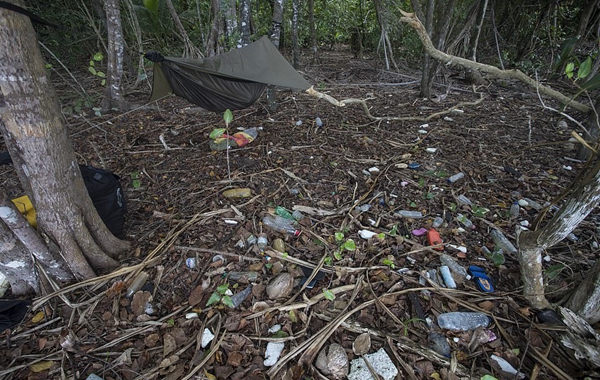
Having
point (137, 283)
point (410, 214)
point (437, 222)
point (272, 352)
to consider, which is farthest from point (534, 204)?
point (137, 283)

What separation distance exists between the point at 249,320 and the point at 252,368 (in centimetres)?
18

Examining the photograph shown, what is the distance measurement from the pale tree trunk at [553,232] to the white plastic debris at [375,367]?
2.11ft

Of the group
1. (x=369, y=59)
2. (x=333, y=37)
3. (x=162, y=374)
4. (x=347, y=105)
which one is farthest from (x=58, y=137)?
(x=333, y=37)

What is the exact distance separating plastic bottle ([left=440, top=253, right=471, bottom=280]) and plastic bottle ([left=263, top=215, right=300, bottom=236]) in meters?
0.71

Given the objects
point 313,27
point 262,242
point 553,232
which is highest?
point 313,27

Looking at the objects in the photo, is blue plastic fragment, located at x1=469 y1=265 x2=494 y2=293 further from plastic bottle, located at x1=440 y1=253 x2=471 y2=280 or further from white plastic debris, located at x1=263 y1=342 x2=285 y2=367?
white plastic debris, located at x1=263 y1=342 x2=285 y2=367

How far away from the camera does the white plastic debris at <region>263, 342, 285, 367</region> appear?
3.47 ft

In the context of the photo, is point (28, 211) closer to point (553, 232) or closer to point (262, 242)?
point (262, 242)

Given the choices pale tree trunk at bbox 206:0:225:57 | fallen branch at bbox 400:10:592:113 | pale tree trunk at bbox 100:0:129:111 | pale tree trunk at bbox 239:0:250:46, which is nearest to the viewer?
fallen branch at bbox 400:10:592:113

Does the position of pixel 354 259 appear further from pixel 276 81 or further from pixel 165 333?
pixel 276 81

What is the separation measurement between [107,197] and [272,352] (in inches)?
43.1

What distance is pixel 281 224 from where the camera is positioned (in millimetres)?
1635

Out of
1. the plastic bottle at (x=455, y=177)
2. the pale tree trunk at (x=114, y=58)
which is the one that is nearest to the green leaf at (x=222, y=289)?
the plastic bottle at (x=455, y=177)

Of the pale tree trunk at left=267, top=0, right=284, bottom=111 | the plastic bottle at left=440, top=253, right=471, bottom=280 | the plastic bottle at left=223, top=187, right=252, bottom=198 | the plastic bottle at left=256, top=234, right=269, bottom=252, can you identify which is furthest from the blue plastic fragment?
the pale tree trunk at left=267, top=0, right=284, bottom=111
